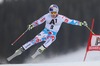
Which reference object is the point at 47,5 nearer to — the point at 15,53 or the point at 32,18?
the point at 32,18

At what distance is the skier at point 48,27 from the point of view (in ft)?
19.3

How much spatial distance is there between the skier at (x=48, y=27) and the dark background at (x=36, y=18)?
0.05m

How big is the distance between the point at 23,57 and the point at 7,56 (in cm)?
22

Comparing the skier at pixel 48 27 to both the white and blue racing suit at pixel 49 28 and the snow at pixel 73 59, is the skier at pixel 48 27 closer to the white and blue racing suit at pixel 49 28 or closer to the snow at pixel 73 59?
the white and blue racing suit at pixel 49 28

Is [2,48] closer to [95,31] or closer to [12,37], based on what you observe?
[12,37]

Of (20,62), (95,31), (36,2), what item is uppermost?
(36,2)

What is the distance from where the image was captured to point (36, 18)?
19.4 feet

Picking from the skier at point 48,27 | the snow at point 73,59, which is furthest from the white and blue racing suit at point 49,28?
the snow at point 73,59

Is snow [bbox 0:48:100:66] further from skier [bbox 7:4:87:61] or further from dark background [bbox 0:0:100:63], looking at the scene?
skier [bbox 7:4:87:61]

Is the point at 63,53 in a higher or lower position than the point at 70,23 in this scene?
lower

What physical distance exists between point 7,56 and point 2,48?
13 centimetres

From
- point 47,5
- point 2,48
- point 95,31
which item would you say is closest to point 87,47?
point 95,31

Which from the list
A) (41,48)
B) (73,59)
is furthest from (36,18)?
(73,59)

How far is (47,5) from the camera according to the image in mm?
5918
